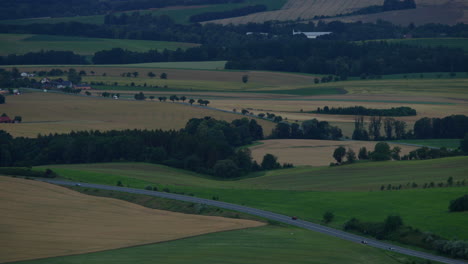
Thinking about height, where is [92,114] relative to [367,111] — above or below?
below

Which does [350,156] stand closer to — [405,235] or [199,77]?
[405,235]

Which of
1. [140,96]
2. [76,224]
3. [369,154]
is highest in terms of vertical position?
[140,96]

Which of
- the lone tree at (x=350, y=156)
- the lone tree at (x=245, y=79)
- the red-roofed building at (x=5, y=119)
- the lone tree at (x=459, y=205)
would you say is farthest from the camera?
the lone tree at (x=245, y=79)

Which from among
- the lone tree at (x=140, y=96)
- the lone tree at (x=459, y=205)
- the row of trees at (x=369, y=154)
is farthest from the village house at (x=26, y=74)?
the lone tree at (x=459, y=205)

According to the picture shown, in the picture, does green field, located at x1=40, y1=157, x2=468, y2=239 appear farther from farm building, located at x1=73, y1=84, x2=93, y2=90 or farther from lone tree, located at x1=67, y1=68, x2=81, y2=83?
lone tree, located at x1=67, y1=68, x2=81, y2=83

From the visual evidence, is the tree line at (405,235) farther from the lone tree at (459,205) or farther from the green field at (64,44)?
the green field at (64,44)

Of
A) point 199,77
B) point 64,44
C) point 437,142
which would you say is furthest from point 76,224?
point 64,44

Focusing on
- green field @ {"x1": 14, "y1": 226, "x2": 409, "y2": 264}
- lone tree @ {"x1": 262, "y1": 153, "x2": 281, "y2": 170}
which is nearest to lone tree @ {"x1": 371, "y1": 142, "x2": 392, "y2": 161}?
lone tree @ {"x1": 262, "y1": 153, "x2": 281, "y2": 170}
